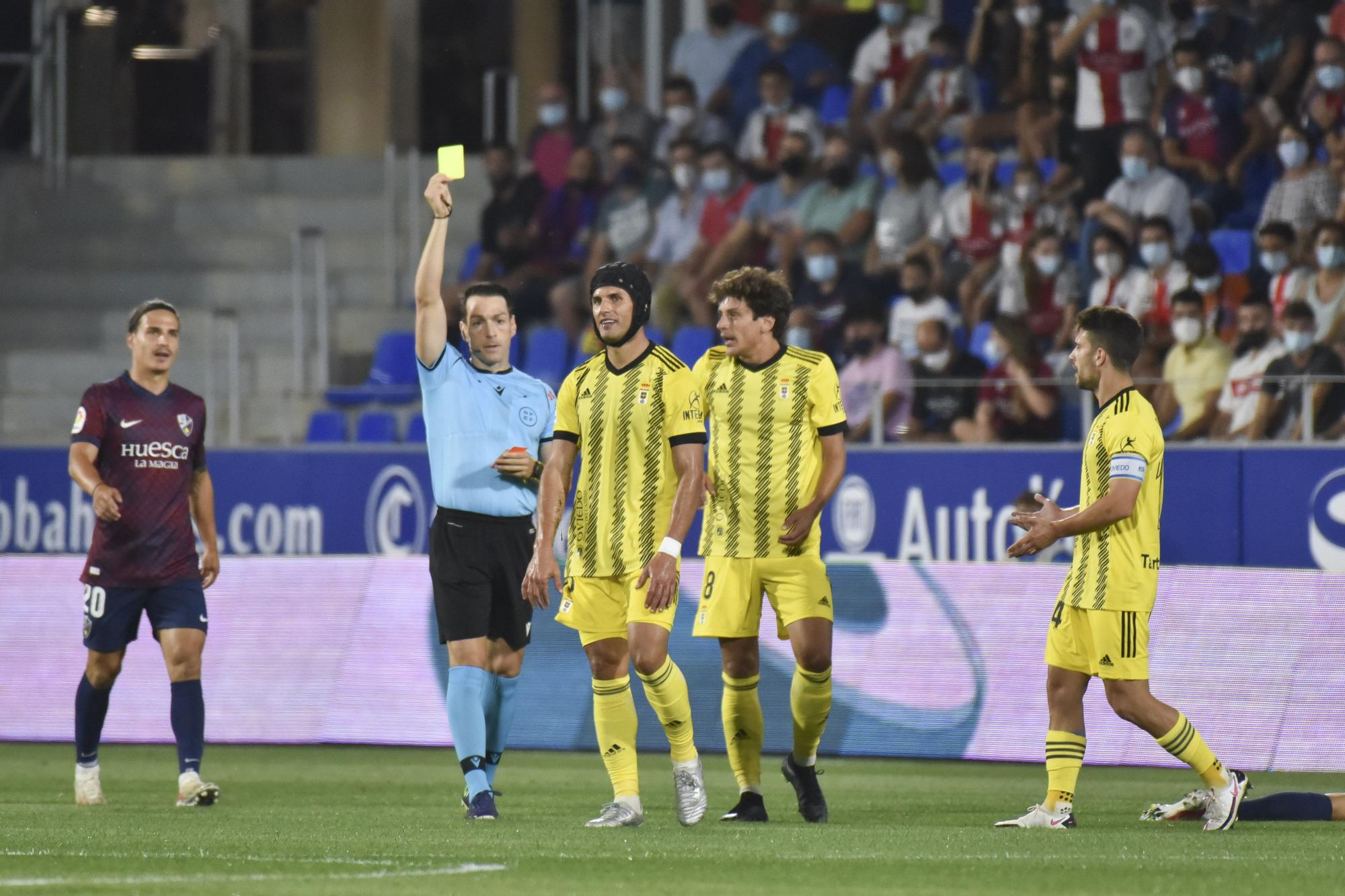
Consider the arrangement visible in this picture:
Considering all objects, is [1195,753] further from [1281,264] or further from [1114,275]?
[1114,275]

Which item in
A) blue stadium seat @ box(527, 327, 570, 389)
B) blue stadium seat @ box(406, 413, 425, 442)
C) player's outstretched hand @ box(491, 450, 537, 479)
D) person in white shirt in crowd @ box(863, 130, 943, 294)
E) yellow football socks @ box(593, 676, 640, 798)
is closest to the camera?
yellow football socks @ box(593, 676, 640, 798)

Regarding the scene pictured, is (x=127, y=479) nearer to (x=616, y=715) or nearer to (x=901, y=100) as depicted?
(x=616, y=715)

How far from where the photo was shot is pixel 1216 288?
16125mm

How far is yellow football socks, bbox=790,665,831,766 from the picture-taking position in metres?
9.11

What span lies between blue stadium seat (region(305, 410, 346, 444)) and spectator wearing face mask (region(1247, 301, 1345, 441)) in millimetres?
7714

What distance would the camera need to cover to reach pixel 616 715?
350 inches

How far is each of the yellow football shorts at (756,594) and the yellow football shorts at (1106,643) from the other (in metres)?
0.96

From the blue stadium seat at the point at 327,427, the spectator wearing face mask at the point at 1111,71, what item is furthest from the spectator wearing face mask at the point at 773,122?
the blue stadium seat at the point at 327,427

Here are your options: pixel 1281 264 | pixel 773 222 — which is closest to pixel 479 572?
pixel 1281 264

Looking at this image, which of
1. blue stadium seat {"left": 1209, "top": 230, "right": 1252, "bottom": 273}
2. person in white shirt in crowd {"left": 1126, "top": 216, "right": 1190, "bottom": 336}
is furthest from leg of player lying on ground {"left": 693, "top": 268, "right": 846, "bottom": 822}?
blue stadium seat {"left": 1209, "top": 230, "right": 1252, "bottom": 273}

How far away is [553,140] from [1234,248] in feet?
23.0

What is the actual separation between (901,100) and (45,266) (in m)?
9.11

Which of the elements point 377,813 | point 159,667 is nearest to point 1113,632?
point 377,813

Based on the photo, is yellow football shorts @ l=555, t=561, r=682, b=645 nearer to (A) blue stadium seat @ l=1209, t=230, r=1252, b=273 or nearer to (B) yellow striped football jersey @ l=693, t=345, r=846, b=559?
(B) yellow striped football jersey @ l=693, t=345, r=846, b=559
